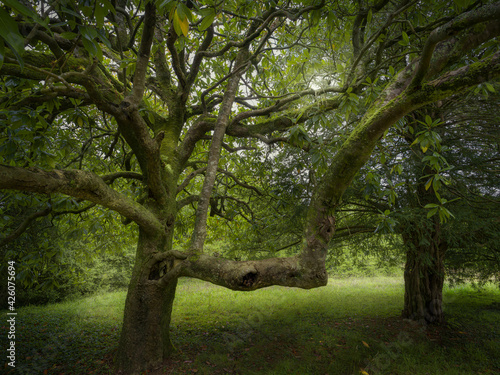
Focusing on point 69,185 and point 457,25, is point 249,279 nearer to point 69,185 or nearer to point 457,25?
point 69,185

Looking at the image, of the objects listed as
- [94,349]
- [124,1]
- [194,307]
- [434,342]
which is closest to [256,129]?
[124,1]

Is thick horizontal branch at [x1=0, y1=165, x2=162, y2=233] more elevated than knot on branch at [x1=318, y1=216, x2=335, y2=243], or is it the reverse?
thick horizontal branch at [x1=0, y1=165, x2=162, y2=233]

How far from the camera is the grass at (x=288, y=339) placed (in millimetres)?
4547

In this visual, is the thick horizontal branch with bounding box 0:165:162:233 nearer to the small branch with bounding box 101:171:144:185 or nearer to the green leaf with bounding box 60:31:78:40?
the small branch with bounding box 101:171:144:185

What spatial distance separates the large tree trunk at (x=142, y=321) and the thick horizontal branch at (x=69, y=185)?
0.88 meters

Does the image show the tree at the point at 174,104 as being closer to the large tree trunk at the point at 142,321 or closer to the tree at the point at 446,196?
the large tree trunk at the point at 142,321

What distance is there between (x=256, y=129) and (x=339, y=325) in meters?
5.74

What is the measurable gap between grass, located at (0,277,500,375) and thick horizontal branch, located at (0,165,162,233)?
2680 mm

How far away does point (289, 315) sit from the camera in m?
7.91

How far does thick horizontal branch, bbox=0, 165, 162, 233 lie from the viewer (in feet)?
6.53

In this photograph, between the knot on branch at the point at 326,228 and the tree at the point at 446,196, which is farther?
the tree at the point at 446,196

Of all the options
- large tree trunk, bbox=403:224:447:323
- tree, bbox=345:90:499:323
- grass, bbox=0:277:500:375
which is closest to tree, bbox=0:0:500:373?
grass, bbox=0:277:500:375

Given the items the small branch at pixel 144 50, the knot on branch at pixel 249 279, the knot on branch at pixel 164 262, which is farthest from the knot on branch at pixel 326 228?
the small branch at pixel 144 50

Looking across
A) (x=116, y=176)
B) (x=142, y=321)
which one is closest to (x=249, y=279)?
(x=142, y=321)
